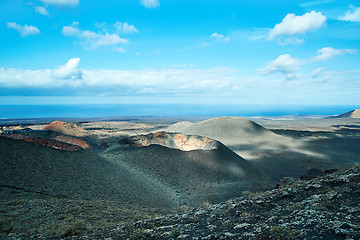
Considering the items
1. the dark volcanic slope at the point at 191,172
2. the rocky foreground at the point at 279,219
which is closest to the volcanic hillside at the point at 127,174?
the dark volcanic slope at the point at 191,172

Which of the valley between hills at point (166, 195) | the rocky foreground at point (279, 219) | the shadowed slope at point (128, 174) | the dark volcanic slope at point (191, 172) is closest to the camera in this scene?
the rocky foreground at point (279, 219)

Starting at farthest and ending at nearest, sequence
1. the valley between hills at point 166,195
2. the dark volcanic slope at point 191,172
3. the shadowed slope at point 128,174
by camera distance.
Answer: the dark volcanic slope at point 191,172 → the shadowed slope at point 128,174 → the valley between hills at point 166,195

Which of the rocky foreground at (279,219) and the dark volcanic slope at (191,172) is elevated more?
the rocky foreground at (279,219)

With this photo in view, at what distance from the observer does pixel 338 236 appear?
3459 mm

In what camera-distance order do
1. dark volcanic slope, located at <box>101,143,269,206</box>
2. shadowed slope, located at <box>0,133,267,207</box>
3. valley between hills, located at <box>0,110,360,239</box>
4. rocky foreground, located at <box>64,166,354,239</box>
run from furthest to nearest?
dark volcanic slope, located at <box>101,143,269,206</box> → shadowed slope, located at <box>0,133,267,207</box> → valley between hills, located at <box>0,110,360,239</box> → rocky foreground, located at <box>64,166,354,239</box>

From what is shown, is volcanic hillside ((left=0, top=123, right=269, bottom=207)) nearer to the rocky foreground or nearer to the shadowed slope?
the shadowed slope

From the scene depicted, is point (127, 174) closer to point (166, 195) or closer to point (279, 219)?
point (166, 195)

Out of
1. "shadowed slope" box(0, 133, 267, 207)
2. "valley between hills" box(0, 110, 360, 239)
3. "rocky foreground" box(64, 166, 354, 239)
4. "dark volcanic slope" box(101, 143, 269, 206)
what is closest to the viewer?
"rocky foreground" box(64, 166, 354, 239)

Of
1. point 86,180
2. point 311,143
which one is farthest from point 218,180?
point 311,143

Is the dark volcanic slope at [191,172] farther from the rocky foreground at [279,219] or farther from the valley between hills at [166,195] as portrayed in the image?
the rocky foreground at [279,219]

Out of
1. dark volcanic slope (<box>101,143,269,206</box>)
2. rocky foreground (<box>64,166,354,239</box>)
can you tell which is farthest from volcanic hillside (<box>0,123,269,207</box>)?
rocky foreground (<box>64,166,354,239</box>)

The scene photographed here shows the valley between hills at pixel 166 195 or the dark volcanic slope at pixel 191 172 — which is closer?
the valley between hills at pixel 166 195

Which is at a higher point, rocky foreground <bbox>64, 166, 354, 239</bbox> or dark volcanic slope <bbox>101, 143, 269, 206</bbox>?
rocky foreground <bbox>64, 166, 354, 239</bbox>

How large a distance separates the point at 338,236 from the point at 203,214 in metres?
3.33
